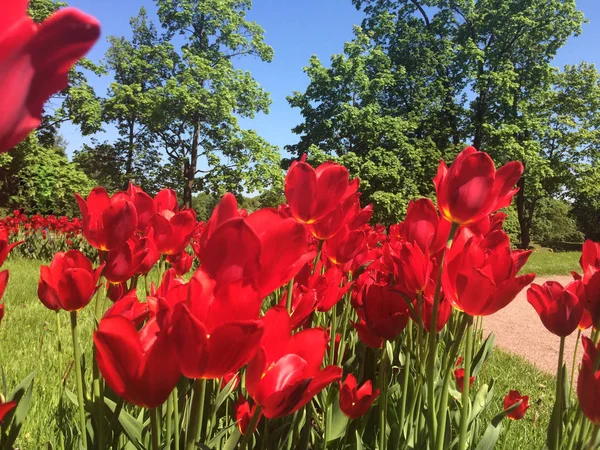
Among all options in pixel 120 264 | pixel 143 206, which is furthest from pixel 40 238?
pixel 120 264

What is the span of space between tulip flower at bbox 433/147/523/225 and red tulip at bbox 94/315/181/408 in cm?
66

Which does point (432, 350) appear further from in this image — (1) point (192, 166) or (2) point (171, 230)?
(1) point (192, 166)

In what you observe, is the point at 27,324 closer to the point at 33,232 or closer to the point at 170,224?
the point at 170,224

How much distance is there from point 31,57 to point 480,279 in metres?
0.79

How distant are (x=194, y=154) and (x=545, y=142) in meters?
18.5

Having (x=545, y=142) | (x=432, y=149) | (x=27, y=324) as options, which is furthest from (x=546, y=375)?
(x=545, y=142)

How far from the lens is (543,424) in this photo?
2.50 meters

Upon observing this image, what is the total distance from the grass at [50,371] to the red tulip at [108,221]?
328mm

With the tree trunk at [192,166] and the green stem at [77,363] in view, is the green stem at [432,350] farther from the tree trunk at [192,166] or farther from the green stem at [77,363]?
the tree trunk at [192,166]

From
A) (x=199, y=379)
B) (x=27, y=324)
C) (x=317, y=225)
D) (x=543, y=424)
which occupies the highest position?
(x=317, y=225)

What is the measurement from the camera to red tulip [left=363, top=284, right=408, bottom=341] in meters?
1.10

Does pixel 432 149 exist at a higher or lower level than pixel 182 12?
lower

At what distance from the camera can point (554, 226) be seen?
118 feet

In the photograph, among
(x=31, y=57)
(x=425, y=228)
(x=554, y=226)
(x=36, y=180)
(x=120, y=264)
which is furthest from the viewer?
(x=554, y=226)
